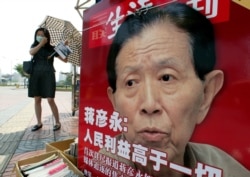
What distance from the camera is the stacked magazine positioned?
1859mm

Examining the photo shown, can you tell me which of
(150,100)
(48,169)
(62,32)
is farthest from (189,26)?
(62,32)

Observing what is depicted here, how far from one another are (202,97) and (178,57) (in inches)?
9.2

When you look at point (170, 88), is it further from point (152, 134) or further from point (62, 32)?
point (62, 32)

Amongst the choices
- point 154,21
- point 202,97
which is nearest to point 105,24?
point 154,21

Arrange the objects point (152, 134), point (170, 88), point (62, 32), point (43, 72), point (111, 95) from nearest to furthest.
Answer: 1. point (170, 88)
2. point (152, 134)
3. point (111, 95)
4. point (43, 72)
5. point (62, 32)

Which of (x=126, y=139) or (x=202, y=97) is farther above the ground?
(x=202, y=97)

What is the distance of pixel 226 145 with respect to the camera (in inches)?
42.9

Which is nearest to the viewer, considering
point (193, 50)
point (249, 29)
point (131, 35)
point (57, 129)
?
point (249, 29)

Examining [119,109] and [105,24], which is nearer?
[119,109]

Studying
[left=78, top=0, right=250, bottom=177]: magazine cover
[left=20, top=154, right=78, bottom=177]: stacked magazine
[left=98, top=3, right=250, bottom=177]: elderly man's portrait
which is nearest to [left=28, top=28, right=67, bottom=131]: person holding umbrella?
[left=20, top=154, right=78, bottom=177]: stacked magazine

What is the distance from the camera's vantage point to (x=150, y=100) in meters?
1.38

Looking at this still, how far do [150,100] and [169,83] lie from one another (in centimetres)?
15

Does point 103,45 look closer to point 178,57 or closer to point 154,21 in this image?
point 154,21

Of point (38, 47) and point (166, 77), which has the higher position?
point (38, 47)
